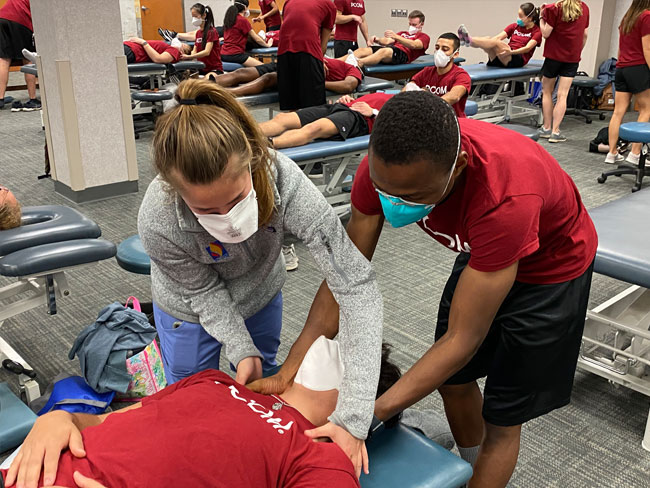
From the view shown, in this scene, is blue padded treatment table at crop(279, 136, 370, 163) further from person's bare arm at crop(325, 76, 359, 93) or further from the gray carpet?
person's bare arm at crop(325, 76, 359, 93)

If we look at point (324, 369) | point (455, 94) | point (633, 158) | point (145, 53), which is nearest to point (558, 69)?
point (633, 158)

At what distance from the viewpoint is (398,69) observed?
256 inches

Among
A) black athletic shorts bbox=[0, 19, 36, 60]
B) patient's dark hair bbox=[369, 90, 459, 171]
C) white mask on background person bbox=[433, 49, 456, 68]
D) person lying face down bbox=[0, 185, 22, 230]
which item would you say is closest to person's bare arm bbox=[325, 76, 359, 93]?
white mask on background person bbox=[433, 49, 456, 68]

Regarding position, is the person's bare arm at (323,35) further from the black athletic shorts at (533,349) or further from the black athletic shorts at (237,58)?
the black athletic shorts at (533,349)

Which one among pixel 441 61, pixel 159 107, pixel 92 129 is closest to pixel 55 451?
pixel 92 129

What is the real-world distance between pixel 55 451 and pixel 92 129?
10.8ft

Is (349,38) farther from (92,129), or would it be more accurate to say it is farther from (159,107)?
(92,129)

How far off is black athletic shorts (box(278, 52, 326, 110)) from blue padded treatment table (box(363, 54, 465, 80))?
6.79 feet

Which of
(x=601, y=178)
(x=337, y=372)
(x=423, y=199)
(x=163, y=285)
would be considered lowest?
(x=601, y=178)

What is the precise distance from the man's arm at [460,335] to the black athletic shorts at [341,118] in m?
2.40

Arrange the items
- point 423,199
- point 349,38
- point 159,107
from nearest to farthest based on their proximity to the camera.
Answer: point 423,199
point 159,107
point 349,38

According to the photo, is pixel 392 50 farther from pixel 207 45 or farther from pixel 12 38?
pixel 12 38

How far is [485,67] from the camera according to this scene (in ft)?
20.4

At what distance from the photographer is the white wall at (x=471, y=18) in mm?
7430
